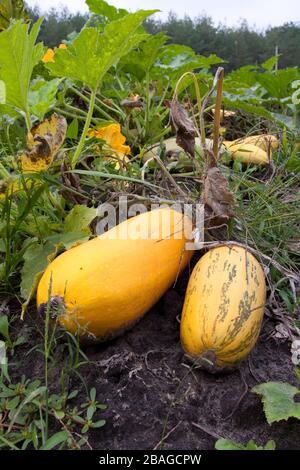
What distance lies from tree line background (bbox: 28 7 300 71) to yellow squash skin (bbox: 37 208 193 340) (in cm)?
2390

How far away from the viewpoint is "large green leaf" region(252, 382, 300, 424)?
98cm

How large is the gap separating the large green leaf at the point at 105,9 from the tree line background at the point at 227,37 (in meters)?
22.8

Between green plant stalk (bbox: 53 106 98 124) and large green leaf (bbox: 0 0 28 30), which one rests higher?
large green leaf (bbox: 0 0 28 30)

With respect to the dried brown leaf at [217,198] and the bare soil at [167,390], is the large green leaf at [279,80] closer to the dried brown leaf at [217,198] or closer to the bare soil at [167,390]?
the dried brown leaf at [217,198]

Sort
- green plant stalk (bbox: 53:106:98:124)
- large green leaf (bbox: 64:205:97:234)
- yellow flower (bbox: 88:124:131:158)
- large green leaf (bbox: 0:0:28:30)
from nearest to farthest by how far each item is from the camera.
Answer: large green leaf (bbox: 64:205:97:234)
yellow flower (bbox: 88:124:131:158)
green plant stalk (bbox: 53:106:98:124)
large green leaf (bbox: 0:0:28:30)

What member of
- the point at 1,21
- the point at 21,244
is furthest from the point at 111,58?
the point at 1,21

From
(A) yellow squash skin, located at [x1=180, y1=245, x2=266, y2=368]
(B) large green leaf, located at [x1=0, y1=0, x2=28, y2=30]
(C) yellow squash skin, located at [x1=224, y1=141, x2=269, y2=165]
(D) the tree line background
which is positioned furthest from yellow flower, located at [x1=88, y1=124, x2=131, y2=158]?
(D) the tree line background

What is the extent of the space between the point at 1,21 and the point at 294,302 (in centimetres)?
172

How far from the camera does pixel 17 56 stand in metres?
1.25

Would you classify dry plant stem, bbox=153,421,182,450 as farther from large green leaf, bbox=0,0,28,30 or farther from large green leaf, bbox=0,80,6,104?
large green leaf, bbox=0,0,28,30

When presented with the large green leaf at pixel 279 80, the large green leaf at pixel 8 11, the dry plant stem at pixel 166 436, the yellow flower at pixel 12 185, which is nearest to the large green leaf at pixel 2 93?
the yellow flower at pixel 12 185
